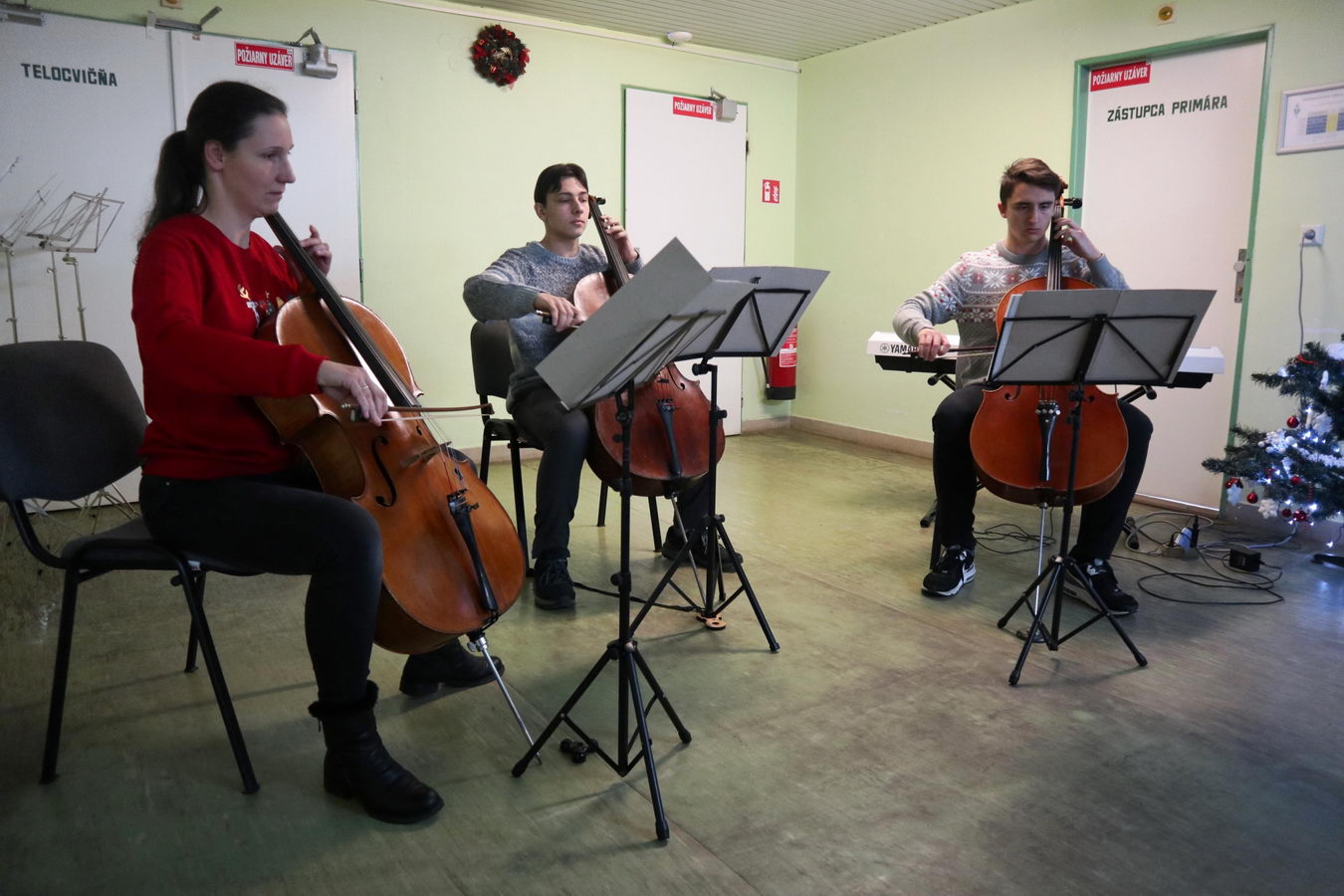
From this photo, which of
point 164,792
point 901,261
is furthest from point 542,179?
point 901,261

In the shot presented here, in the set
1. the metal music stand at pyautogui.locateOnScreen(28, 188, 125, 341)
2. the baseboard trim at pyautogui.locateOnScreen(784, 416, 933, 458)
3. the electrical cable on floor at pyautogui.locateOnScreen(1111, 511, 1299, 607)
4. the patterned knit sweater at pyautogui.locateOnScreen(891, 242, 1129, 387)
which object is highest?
the metal music stand at pyautogui.locateOnScreen(28, 188, 125, 341)

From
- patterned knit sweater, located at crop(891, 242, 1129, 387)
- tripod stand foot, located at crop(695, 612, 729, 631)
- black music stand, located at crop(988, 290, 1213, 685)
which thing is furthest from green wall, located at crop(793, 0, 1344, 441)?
tripod stand foot, located at crop(695, 612, 729, 631)

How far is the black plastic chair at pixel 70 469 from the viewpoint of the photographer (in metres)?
1.88

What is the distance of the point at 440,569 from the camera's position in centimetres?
191

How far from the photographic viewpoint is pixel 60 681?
76.2 inches

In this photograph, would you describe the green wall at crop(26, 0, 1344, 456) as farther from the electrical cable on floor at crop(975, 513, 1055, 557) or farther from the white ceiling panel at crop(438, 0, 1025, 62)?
the electrical cable on floor at crop(975, 513, 1055, 557)

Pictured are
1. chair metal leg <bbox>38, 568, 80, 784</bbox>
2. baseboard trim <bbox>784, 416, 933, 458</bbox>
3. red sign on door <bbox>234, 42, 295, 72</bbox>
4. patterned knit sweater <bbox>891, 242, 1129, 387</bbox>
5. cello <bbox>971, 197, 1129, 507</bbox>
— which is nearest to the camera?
chair metal leg <bbox>38, 568, 80, 784</bbox>

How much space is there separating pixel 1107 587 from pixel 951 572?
1.51 ft

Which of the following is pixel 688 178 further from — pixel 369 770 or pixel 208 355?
pixel 369 770

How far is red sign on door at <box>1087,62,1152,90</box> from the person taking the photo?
14.1ft

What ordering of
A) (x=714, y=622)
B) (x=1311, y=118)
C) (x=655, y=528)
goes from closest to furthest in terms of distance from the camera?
(x=714, y=622) → (x=655, y=528) → (x=1311, y=118)

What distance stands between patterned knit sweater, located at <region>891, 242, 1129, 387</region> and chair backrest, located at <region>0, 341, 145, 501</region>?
7.35ft

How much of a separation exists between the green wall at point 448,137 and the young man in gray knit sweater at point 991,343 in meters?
2.57

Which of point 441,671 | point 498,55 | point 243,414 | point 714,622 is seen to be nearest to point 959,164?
point 498,55
